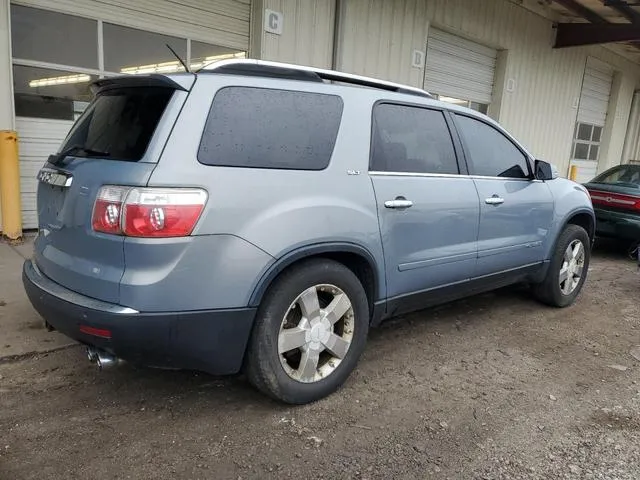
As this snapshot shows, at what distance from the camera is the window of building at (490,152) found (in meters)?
4.03

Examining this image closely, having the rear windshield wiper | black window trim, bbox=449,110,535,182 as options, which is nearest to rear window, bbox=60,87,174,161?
the rear windshield wiper

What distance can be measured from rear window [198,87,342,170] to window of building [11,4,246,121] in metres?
4.49

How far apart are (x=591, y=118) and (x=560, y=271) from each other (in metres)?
14.2

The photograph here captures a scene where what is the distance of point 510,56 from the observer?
1275 cm

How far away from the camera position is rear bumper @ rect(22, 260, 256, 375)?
2.42 meters

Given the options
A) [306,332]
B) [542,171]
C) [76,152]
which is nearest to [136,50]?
[76,152]

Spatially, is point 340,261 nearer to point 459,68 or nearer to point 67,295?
point 67,295

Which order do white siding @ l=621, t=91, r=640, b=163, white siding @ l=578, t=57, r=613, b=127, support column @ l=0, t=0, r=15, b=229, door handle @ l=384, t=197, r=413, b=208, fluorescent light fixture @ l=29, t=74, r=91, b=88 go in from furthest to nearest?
1. white siding @ l=621, t=91, r=640, b=163
2. white siding @ l=578, t=57, r=613, b=127
3. fluorescent light fixture @ l=29, t=74, r=91, b=88
4. support column @ l=0, t=0, r=15, b=229
5. door handle @ l=384, t=197, r=413, b=208

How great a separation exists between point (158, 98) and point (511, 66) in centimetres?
1216

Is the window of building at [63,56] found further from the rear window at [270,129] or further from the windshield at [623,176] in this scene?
the windshield at [623,176]

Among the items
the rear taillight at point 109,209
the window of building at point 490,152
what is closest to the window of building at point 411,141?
the window of building at point 490,152

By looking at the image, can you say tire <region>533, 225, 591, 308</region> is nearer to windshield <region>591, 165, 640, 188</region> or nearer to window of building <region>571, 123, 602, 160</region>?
windshield <region>591, 165, 640, 188</region>

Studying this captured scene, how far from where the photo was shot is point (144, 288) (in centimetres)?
239

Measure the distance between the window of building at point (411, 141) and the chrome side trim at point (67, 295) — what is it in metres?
1.71
